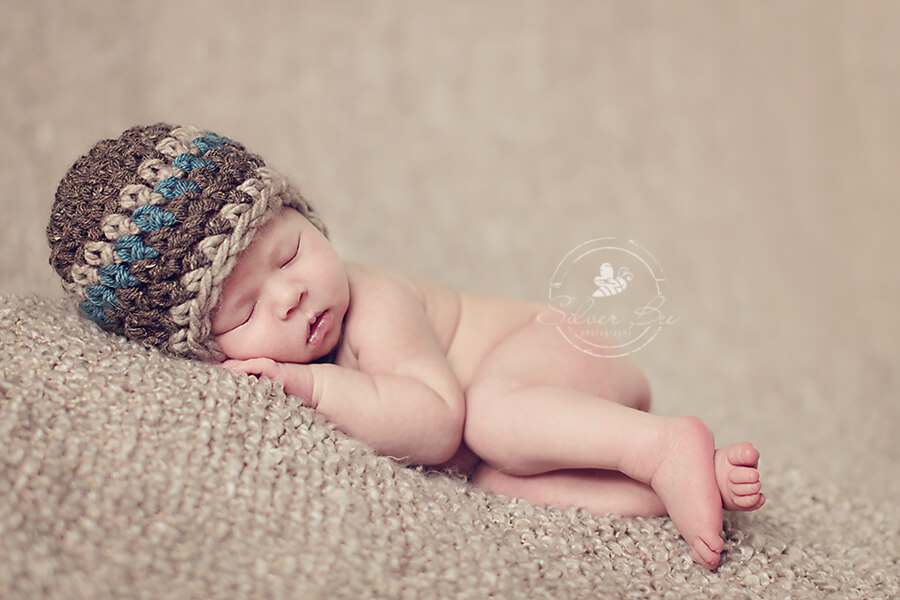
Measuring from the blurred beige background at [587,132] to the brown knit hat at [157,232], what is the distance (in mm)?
1231

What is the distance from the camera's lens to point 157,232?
1005 mm

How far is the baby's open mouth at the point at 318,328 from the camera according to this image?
3.76 feet

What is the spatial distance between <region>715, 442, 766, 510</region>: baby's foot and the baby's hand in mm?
531

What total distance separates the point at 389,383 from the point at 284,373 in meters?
0.14

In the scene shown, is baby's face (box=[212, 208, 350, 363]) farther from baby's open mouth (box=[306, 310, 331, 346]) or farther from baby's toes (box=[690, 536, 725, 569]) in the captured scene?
baby's toes (box=[690, 536, 725, 569])

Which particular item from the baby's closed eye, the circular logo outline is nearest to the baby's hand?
the baby's closed eye

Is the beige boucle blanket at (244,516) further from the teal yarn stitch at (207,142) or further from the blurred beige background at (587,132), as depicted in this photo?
the blurred beige background at (587,132)

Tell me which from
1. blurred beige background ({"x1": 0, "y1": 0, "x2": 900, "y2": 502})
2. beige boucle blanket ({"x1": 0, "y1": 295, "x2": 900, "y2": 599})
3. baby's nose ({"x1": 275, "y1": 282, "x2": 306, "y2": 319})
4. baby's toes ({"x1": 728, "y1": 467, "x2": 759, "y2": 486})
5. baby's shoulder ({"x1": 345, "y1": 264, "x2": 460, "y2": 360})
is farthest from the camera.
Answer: blurred beige background ({"x1": 0, "y1": 0, "x2": 900, "y2": 502})

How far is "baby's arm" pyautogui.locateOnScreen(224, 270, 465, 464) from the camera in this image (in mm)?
1059

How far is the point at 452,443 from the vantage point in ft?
3.79

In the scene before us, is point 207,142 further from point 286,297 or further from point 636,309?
point 636,309

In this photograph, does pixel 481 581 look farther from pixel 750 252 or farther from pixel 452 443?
pixel 750 252

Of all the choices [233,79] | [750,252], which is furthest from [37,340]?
[750,252]

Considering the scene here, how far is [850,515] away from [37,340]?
123cm
